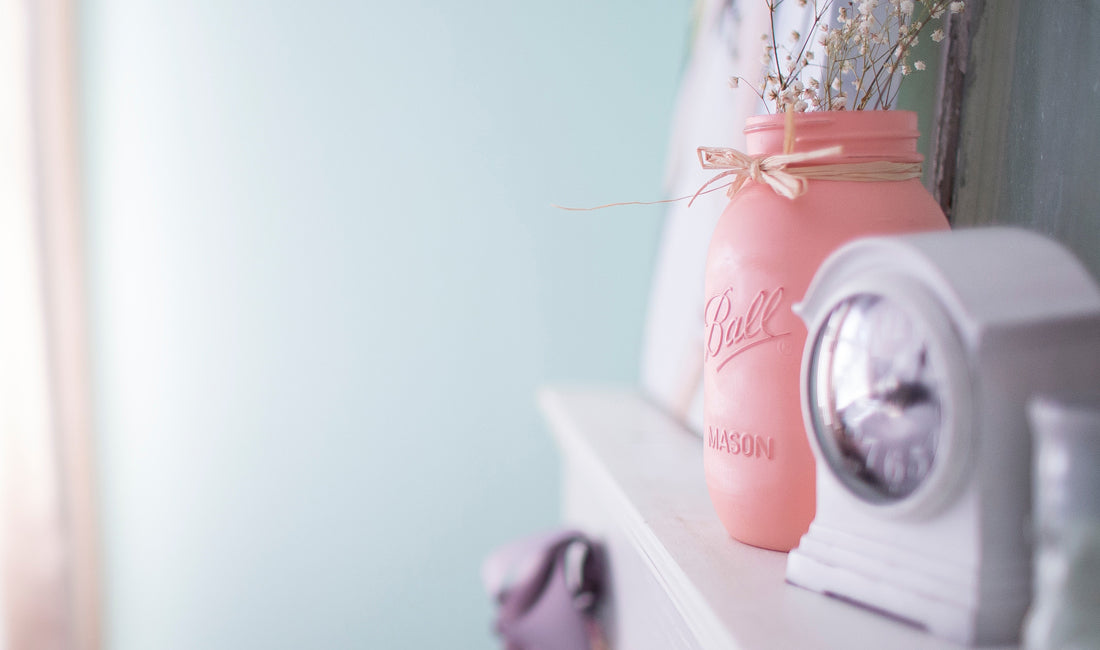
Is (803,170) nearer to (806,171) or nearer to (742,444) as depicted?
(806,171)

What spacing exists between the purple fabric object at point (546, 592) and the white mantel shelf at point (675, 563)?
4 centimetres

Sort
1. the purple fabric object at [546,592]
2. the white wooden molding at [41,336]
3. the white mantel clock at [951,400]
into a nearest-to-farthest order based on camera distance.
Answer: the white mantel clock at [951,400]
the purple fabric object at [546,592]
the white wooden molding at [41,336]

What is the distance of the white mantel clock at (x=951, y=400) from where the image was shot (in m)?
0.40

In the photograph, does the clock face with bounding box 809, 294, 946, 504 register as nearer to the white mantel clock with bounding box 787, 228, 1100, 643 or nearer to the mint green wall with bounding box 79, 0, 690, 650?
the white mantel clock with bounding box 787, 228, 1100, 643

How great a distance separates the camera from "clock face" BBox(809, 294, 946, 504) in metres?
0.43

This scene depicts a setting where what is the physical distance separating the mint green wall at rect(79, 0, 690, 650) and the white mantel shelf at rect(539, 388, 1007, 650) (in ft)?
1.60

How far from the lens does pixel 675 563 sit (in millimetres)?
557

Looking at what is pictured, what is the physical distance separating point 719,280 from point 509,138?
3.94 feet

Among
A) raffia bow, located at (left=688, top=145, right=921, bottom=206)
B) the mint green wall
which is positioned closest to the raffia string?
raffia bow, located at (left=688, top=145, right=921, bottom=206)

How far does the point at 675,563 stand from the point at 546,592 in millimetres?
541

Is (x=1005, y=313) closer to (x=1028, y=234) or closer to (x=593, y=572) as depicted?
(x=1028, y=234)

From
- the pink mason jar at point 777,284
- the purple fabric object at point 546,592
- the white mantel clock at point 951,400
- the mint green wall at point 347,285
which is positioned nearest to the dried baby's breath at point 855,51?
the pink mason jar at point 777,284

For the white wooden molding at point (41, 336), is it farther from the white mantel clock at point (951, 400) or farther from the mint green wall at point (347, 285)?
the white mantel clock at point (951, 400)

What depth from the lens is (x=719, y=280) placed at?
57 centimetres
